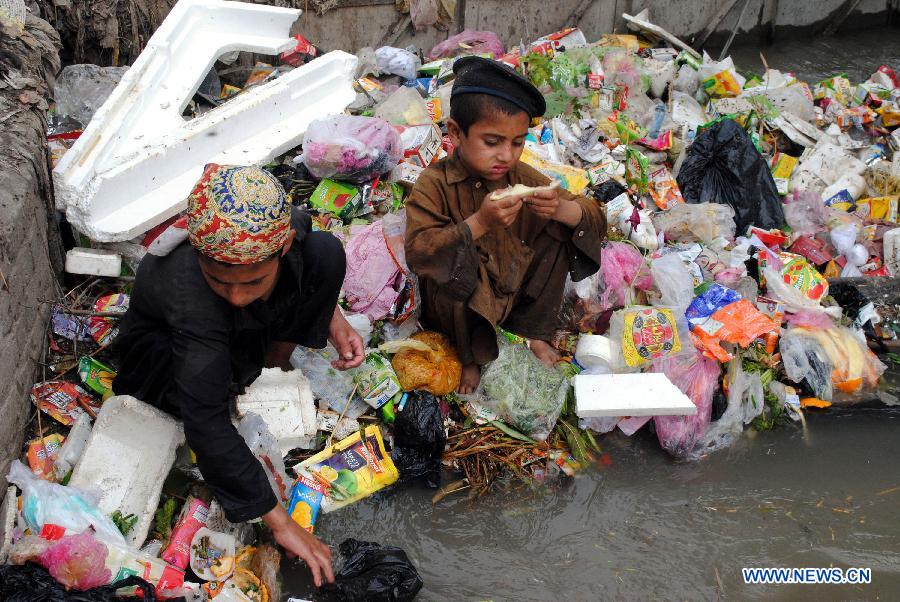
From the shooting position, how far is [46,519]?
7.06ft

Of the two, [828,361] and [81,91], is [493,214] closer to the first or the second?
[828,361]

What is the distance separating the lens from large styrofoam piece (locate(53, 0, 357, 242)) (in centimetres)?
297

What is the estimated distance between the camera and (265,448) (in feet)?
8.54

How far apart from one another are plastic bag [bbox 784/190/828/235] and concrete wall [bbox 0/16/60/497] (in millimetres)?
3924

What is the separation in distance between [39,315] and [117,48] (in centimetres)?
187

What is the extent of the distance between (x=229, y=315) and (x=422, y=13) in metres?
4.00

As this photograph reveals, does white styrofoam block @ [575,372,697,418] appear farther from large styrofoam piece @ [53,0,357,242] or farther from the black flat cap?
large styrofoam piece @ [53,0,357,242]

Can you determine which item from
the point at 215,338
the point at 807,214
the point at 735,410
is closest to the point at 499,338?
the point at 735,410

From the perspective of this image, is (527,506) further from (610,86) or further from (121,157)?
(610,86)

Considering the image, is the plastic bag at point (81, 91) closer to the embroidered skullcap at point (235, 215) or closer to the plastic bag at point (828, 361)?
the embroidered skullcap at point (235, 215)

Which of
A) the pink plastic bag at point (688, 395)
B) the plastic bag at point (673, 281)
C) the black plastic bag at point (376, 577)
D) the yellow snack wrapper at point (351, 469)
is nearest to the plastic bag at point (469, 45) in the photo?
the plastic bag at point (673, 281)

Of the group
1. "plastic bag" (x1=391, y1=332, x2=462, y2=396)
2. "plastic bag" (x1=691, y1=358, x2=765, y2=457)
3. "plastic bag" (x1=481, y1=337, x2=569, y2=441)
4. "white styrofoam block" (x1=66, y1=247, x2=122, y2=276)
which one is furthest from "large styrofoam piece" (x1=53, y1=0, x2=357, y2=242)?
"plastic bag" (x1=691, y1=358, x2=765, y2=457)

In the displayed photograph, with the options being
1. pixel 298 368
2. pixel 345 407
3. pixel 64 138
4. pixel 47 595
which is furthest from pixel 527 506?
pixel 64 138

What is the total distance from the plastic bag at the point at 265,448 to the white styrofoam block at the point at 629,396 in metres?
1.23
